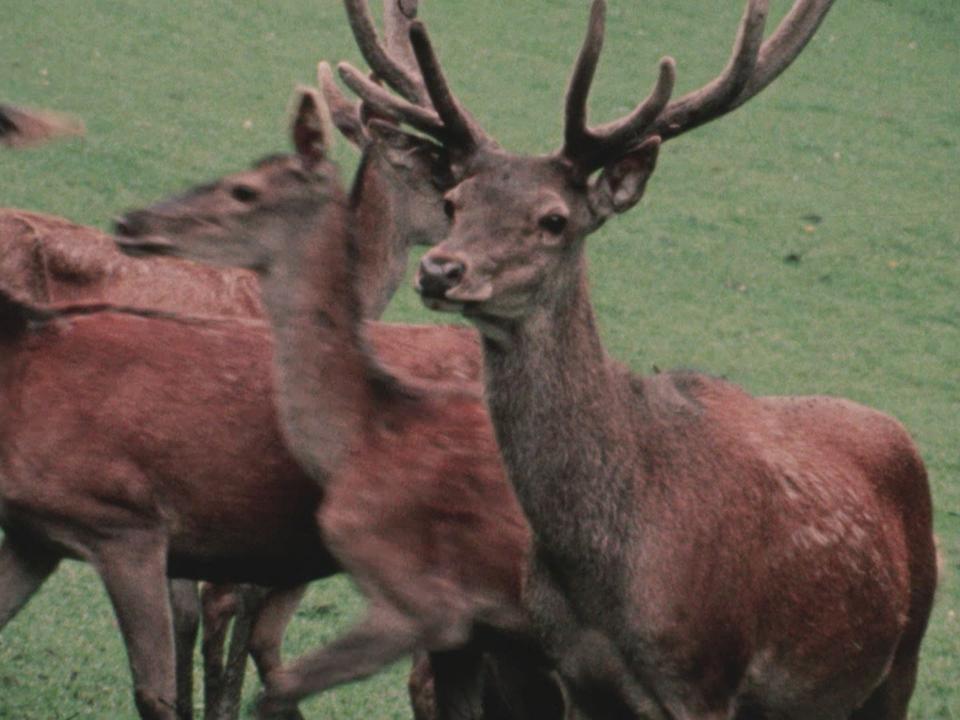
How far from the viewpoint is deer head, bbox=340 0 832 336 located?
193 inches

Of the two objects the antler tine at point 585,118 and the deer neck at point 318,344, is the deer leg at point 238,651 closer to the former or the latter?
the deer neck at point 318,344

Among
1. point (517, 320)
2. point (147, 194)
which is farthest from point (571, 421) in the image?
point (147, 194)

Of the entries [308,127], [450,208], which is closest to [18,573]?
[308,127]

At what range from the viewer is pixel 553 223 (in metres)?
5.05

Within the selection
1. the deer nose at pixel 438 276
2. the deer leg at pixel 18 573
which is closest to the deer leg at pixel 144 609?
the deer leg at pixel 18 573

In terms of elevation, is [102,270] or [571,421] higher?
[571,421]

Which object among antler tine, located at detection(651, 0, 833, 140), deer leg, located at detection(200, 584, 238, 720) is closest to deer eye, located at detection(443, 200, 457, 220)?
antler tine, located at detection(651, 0, 833, 140)

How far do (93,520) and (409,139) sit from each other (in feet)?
5.11

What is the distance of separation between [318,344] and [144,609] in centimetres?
102

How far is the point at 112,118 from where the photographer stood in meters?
14.9

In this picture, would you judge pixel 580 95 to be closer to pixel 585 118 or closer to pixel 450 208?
pixel 585 118

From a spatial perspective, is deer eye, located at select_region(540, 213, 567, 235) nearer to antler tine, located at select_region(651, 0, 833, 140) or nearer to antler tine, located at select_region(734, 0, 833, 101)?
antler tine, located at select_region(651, 0, 833, 140)

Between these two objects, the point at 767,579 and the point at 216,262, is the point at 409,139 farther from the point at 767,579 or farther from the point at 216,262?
the point at 767,579

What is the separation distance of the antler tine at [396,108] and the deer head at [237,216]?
0.41 metres
